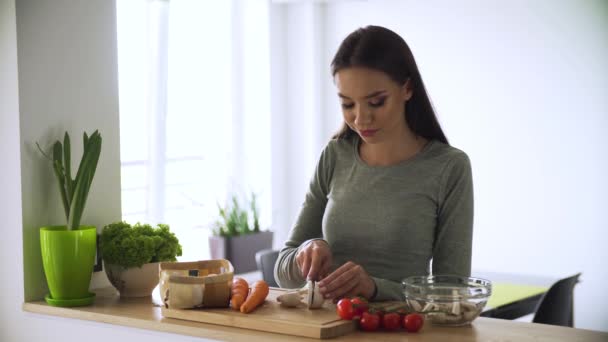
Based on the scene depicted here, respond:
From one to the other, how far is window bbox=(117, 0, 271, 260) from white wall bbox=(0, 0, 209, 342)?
10.7ft

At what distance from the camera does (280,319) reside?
5.80 ft

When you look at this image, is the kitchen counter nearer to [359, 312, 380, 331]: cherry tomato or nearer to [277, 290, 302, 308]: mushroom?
[359, 312, 380, 331]: cherry tomato

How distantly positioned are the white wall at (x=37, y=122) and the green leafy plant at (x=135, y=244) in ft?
0.47

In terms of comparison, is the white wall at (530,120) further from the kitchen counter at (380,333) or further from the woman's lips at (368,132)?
the kitchen counter at (380,333)

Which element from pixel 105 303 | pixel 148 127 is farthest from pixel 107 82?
pixel 148 127

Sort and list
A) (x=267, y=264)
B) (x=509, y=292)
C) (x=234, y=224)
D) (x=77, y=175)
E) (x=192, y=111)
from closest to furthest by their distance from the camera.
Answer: (x=77, y=175)
(x=509, y=292)
(x=267, y=264)
(x=234, y=224)
(x=192, y=111)

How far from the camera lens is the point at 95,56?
240 centimetres

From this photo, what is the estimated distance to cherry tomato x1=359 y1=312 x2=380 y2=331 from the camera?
1.75 m

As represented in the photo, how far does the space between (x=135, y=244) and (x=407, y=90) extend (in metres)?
0.82

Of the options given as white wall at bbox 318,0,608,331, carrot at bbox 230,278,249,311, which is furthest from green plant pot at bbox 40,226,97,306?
white wall at bbox 318,0,608,331

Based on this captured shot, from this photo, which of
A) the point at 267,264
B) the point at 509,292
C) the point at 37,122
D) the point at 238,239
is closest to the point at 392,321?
the point at 37,122

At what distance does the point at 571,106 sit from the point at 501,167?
25.4 inches

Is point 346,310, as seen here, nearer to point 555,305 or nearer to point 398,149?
point 398,149

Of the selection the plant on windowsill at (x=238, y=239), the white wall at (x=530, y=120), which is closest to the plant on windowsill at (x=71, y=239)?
the plant on windowsill at (x=238, y=239)
